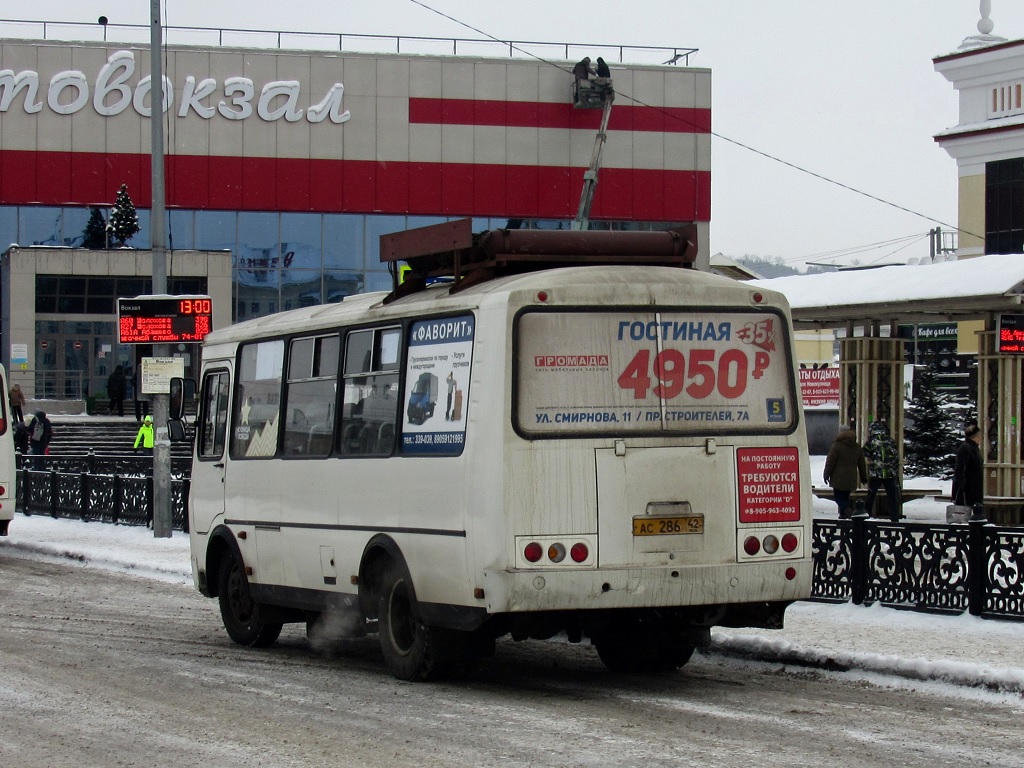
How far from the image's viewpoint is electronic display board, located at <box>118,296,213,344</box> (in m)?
23.0

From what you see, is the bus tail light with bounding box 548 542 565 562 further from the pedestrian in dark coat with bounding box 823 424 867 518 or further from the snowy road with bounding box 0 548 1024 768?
the pedestrian in dark coat with bounding box 823 424 867 518

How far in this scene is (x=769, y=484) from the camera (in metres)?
10.5

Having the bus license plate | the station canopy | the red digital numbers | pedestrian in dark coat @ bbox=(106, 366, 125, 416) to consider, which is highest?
the station canopy

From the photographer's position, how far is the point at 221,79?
55562 millimetres

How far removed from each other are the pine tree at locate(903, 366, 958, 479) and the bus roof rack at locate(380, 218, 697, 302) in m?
33.0

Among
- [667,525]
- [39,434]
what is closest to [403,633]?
[667,525]

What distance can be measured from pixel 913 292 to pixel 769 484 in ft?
45.6

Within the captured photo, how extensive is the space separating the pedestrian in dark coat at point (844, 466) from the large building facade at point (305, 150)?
110 ft

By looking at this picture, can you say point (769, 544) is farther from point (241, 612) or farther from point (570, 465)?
point (241, 612)

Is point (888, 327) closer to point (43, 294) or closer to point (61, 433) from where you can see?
point (61, 433)

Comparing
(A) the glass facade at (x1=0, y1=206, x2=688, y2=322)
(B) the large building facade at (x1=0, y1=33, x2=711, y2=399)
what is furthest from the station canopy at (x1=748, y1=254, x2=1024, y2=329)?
(A) the glass facade at (x1=0, y1=206, x2=688, y2=322)

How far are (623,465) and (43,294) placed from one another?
1827 inches

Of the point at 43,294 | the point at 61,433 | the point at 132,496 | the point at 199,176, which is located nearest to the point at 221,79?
the point at 199,176

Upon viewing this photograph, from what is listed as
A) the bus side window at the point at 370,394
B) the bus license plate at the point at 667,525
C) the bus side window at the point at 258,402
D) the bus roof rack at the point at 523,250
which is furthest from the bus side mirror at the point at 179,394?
the bus license plate at the point at 667,525
